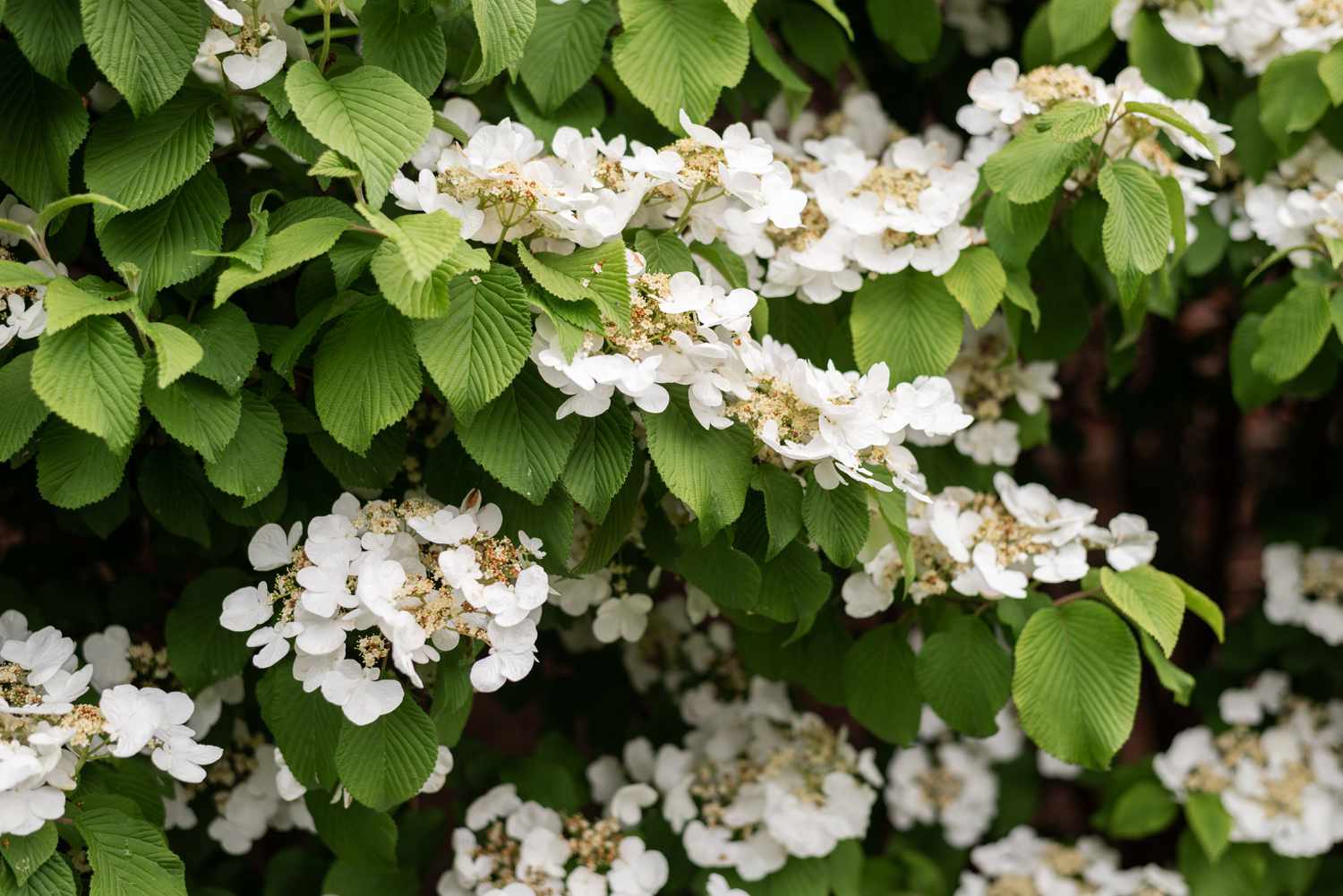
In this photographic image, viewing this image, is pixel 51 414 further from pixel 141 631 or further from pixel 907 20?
pixel 907 20

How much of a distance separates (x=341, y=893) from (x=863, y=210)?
1.24 metres

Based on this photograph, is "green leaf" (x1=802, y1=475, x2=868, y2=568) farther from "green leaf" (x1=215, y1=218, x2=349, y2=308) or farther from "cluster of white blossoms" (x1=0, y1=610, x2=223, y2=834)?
"cluster of white blossoms" (x1=0, y1=610, x2=223, y2=834)

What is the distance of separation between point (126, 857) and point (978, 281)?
1.25 m

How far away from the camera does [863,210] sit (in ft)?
5.87

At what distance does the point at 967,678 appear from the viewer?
5.71ft

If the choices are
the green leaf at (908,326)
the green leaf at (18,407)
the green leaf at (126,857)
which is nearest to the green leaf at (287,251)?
the green leaf at (18,407)

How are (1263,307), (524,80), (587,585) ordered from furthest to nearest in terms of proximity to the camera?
(1263,307)
(587,585)
(524,80)

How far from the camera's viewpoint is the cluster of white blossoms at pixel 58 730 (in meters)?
1.29

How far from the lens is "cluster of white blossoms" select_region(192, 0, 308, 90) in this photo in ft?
4.55

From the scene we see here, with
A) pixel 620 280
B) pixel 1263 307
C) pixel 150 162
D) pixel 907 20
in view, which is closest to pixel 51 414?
pixel 150 162

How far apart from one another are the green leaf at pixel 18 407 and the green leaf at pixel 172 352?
0.43 ft

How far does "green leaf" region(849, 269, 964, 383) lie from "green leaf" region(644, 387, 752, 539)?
0.33 metres

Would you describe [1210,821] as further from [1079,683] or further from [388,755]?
[388,755]

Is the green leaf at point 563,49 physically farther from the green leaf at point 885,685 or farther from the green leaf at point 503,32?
the green leaf at point 885,685
